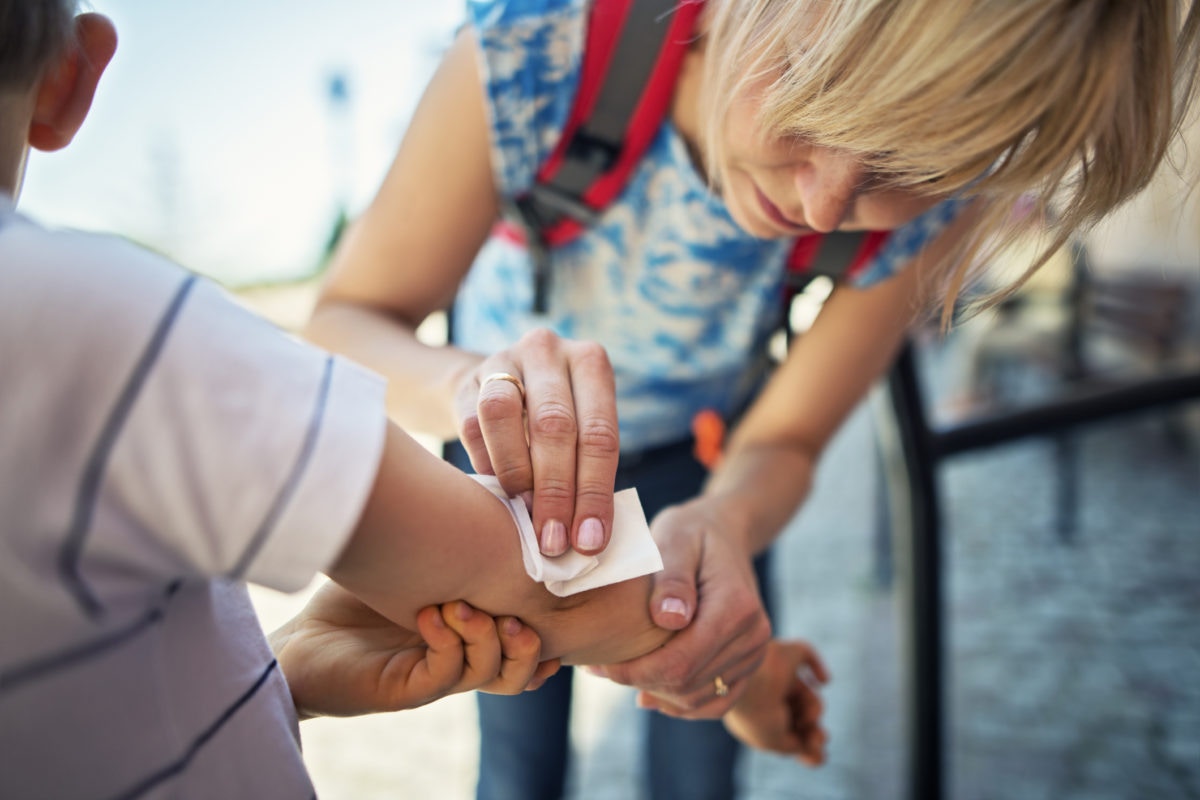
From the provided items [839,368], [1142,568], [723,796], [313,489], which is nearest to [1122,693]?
[1142,568]

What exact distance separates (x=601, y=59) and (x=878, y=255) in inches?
17.7

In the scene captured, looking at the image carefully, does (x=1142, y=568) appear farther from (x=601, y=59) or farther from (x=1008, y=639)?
(x=601, y=59)

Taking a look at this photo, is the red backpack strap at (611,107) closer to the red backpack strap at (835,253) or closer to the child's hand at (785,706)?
the red backpack strap at (835,253)

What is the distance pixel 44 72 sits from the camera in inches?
24.6

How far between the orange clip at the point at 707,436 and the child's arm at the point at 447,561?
50 cm

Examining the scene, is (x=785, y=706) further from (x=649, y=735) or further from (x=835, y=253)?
(x=835, y=253)

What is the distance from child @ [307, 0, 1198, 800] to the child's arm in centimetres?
5

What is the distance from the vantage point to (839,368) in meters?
1.24

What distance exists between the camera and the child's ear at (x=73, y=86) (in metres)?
0.65

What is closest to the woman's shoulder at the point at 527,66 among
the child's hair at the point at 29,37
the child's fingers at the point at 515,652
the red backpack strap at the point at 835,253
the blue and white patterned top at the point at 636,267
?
the blue and white patterned top at the point at 636,267

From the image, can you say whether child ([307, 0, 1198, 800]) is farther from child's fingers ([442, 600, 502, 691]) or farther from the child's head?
the child's head

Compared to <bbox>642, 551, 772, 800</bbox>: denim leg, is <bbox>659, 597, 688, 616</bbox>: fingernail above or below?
above

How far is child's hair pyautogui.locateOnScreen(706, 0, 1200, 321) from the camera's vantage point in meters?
0.66

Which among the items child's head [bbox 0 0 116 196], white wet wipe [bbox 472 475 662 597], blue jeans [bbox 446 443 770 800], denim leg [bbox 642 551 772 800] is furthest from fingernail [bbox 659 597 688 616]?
child's head [bbox 0 0 116 196]
